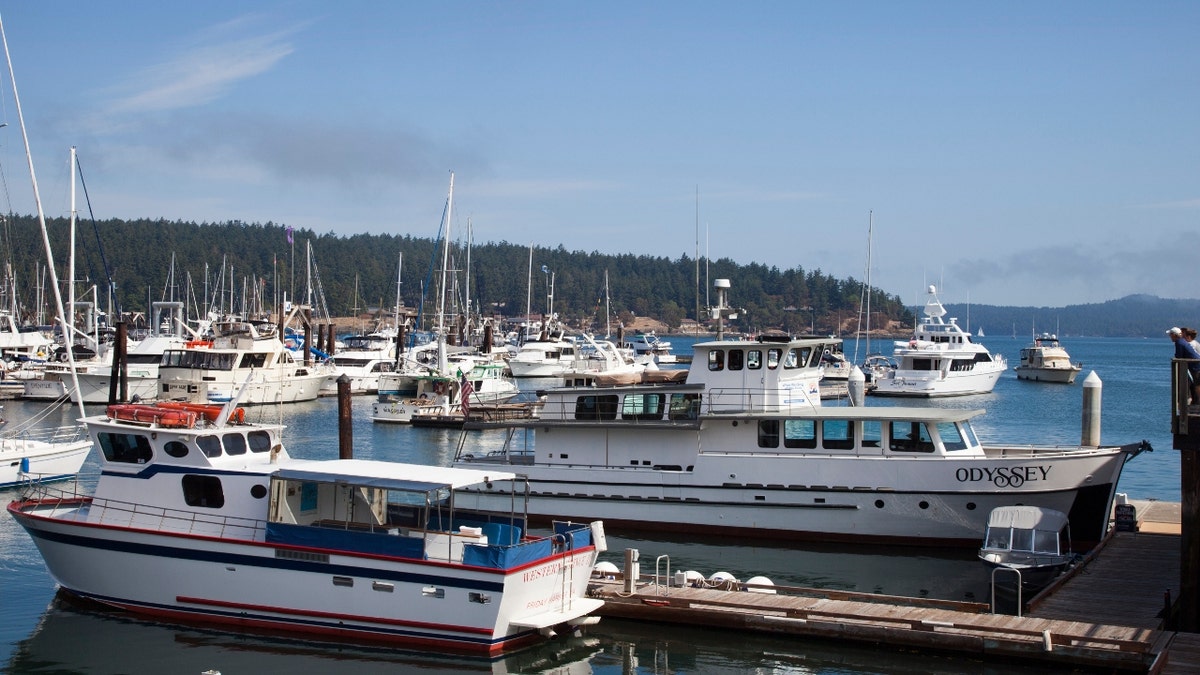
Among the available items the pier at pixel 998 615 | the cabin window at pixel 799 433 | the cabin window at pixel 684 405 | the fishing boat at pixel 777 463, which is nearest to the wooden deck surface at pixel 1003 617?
the pier at pixel 998 615

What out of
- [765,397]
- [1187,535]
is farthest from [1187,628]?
[765,397]

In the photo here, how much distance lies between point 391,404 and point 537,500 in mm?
28916

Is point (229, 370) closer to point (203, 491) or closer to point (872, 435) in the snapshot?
point (203, 491)

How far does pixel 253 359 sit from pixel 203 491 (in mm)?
43638

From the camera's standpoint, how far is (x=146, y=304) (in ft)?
529

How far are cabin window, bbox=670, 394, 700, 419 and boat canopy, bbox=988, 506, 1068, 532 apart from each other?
724 centimetres

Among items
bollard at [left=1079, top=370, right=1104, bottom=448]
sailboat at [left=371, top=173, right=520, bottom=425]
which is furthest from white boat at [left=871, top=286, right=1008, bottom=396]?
bollard at [left=1079, top=370, right=1104, bottom=448]

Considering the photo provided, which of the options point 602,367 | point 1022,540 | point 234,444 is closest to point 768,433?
point 1022,540

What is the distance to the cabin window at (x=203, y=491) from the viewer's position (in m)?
18.6

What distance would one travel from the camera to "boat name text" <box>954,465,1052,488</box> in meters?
22.5

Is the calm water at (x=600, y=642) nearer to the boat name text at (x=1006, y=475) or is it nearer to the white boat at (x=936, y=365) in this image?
the boat name text at (x=1006, y=475)

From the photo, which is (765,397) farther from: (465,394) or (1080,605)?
(465,394)

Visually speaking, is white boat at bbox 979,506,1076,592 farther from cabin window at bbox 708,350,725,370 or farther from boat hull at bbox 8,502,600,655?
boat hull at bbox 8,502,600,655

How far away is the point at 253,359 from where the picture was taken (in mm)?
60531
